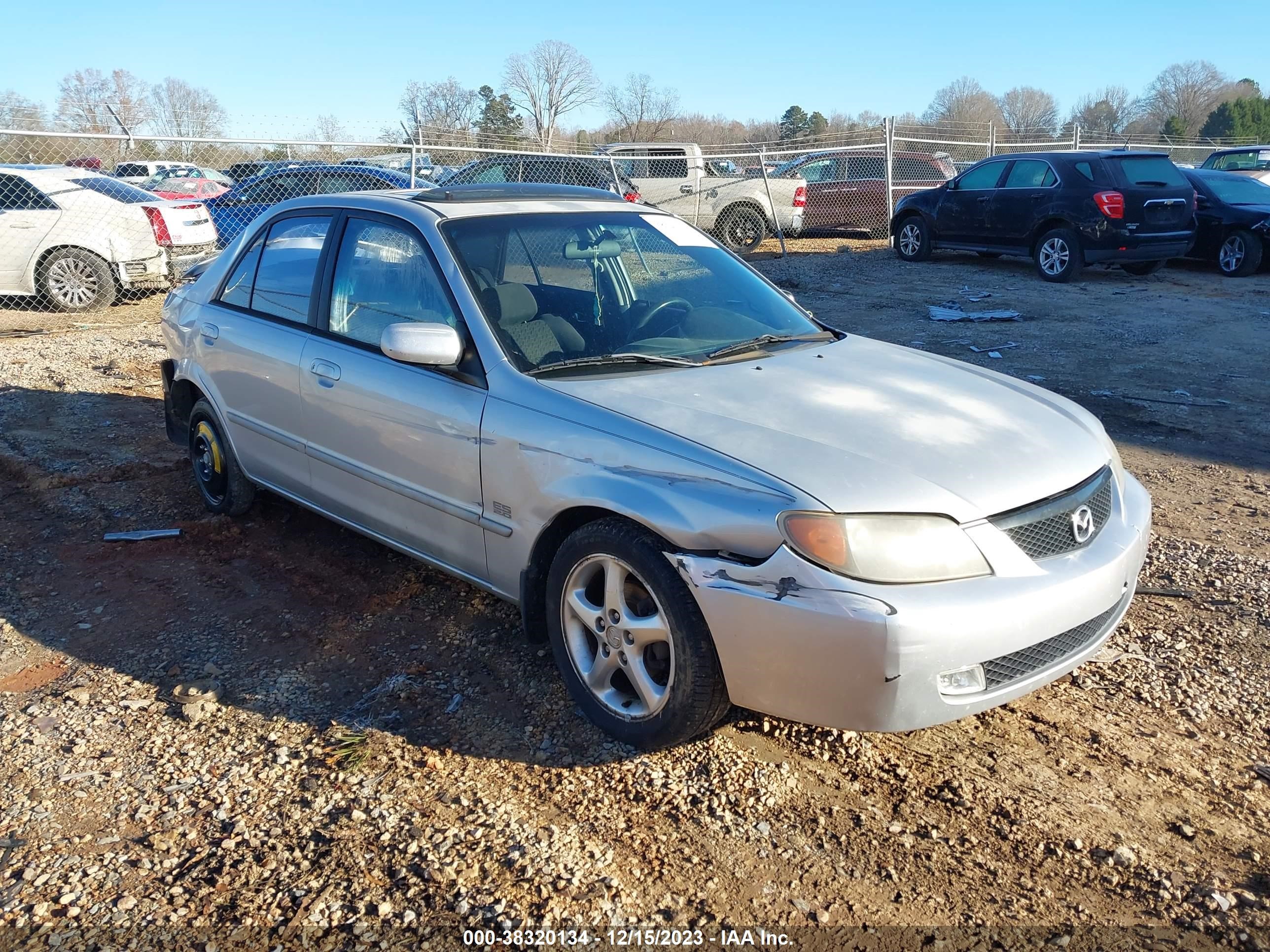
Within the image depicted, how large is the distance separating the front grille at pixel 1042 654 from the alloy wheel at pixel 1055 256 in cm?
1181

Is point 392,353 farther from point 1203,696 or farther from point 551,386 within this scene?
point 1203,696

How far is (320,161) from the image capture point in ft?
49.0

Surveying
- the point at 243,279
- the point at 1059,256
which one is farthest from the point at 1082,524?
the point at 1059,256

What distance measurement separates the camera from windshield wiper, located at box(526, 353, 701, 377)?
11.9 ft

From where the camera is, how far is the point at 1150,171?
44.3 feet

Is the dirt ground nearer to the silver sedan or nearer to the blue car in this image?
the silver sedan

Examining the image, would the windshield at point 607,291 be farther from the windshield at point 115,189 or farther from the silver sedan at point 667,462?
the windshield at point 115,189

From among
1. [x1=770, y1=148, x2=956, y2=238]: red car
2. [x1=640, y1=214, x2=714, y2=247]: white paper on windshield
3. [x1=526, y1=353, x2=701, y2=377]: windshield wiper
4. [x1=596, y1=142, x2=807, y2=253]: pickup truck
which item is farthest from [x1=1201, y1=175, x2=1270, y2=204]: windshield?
[x1=526, y1=353, x2=701, y2=377]: windshield wiper

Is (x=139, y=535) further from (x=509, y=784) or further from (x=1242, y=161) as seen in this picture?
(x=1242, y=161)

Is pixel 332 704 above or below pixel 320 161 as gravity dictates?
below

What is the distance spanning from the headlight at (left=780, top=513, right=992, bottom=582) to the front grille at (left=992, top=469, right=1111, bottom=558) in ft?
0.63

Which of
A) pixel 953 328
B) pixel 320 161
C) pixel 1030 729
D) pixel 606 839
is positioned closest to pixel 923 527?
pixel 1030 729

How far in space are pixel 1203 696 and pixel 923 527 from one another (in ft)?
4.89

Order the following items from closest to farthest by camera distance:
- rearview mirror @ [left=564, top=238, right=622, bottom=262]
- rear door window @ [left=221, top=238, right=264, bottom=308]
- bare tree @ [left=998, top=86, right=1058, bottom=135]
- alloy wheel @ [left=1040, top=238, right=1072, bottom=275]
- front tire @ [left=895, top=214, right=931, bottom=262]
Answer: rearview mirror @ [left=564, top=238, right=622, bottom=262]
rear door window @ [left=221, top=238, right=264, bottom=308]
alloy wheel @ [left=1040, top=238, right=1072, bottom=275]
front tire @ [left=895, top=214, right=931, bottom=262]
bare tree @ [left=998, top=86, right=1058, bottom=135]
